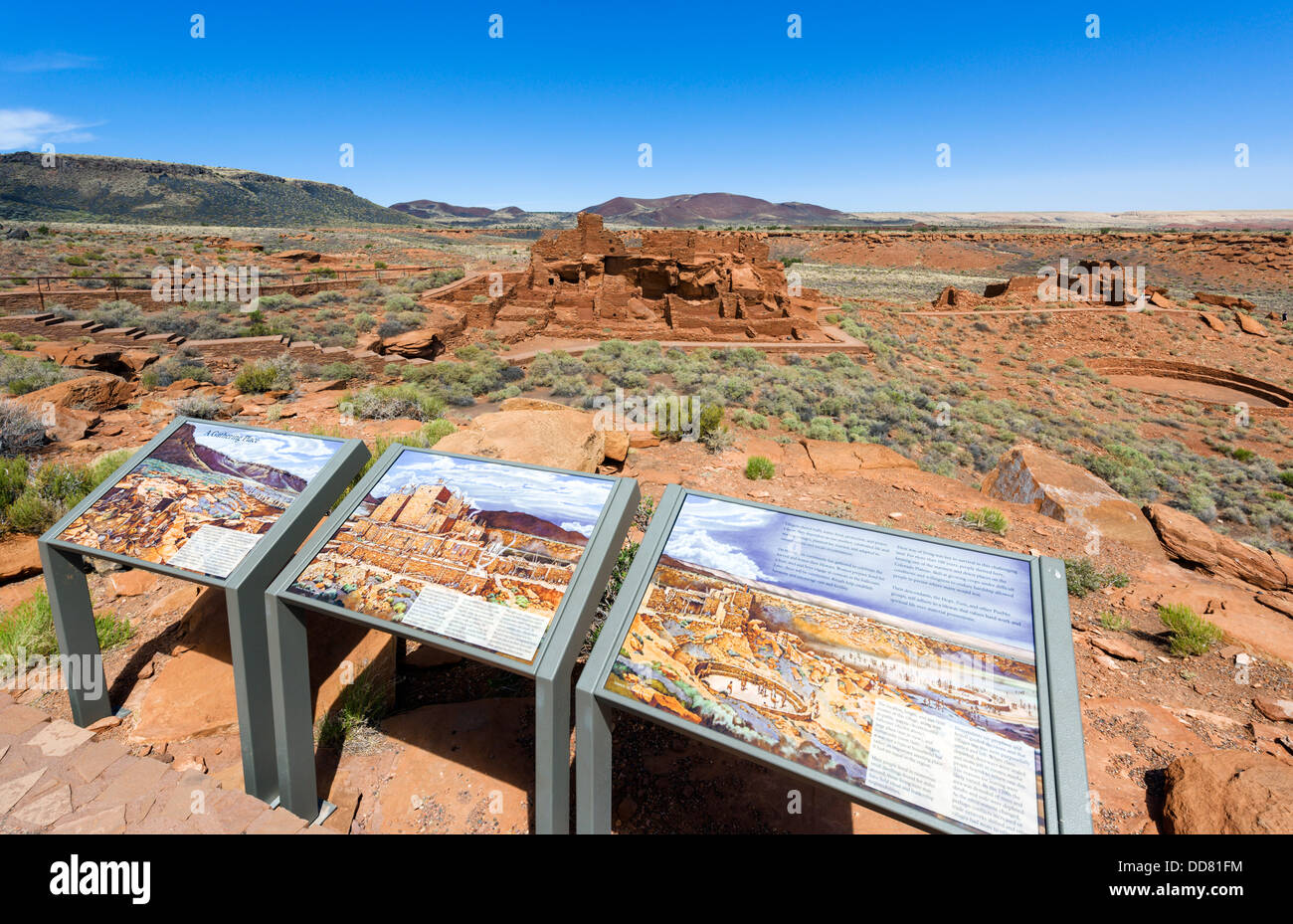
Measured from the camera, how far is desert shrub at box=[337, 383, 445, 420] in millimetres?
9398

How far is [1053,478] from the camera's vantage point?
789 cm

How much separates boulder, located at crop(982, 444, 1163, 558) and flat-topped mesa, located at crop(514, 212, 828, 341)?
1092 centimetres

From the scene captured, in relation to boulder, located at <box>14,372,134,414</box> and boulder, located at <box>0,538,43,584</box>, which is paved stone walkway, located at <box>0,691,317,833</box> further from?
boulder, located at <box>14,372,134,414</box>

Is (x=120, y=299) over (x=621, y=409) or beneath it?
over

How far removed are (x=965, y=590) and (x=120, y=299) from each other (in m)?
23.6

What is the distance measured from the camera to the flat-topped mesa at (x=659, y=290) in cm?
1864

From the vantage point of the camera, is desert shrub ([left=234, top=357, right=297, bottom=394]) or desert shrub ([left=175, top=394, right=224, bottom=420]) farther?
desert shrub ([left=234, top=357, right=297, bottom=394])

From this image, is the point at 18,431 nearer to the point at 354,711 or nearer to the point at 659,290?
the point at 354,711

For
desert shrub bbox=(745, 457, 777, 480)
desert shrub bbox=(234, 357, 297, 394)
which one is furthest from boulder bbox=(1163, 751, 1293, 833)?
desert shrub bbox=(234, 357, 297, 394)

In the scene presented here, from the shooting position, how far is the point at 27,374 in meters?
9.48

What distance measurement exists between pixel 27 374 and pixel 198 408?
331cm
